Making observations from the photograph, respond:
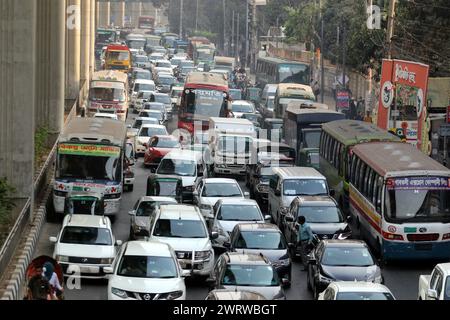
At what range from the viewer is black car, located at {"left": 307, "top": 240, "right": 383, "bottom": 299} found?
2638cm

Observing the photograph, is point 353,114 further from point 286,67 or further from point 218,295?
point 218,295

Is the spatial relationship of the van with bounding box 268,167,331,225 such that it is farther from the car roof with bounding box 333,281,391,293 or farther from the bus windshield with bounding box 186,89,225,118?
the bus windshield with bounding box 186,89,225,118

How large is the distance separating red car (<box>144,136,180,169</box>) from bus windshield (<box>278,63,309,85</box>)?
36181mm

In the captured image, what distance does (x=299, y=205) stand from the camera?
32906mm

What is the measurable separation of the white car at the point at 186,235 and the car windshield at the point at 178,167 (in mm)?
10211

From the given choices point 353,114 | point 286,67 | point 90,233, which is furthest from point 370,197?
point 286,67

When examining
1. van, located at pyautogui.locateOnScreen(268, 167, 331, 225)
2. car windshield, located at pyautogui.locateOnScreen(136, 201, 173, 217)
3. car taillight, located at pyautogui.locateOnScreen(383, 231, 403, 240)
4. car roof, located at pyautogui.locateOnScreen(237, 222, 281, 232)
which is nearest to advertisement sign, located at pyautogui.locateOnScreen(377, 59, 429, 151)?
van, located at pyautogui.locateOnScreen(268, 167, 331, 225)

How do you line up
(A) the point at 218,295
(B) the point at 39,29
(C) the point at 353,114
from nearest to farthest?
(A) the point at 218,295, (B) the point at 39,29, (C) the point at 353,114

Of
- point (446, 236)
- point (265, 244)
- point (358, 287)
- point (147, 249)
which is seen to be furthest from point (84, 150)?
point (358, 287)

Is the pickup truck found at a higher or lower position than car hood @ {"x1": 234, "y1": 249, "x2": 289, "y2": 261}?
higher

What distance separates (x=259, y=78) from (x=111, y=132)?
58.1m

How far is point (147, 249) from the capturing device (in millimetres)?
25703

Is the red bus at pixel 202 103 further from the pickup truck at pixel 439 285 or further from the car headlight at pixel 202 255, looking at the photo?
the pickup truck at pixel 439 285

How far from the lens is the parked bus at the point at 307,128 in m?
47.6
